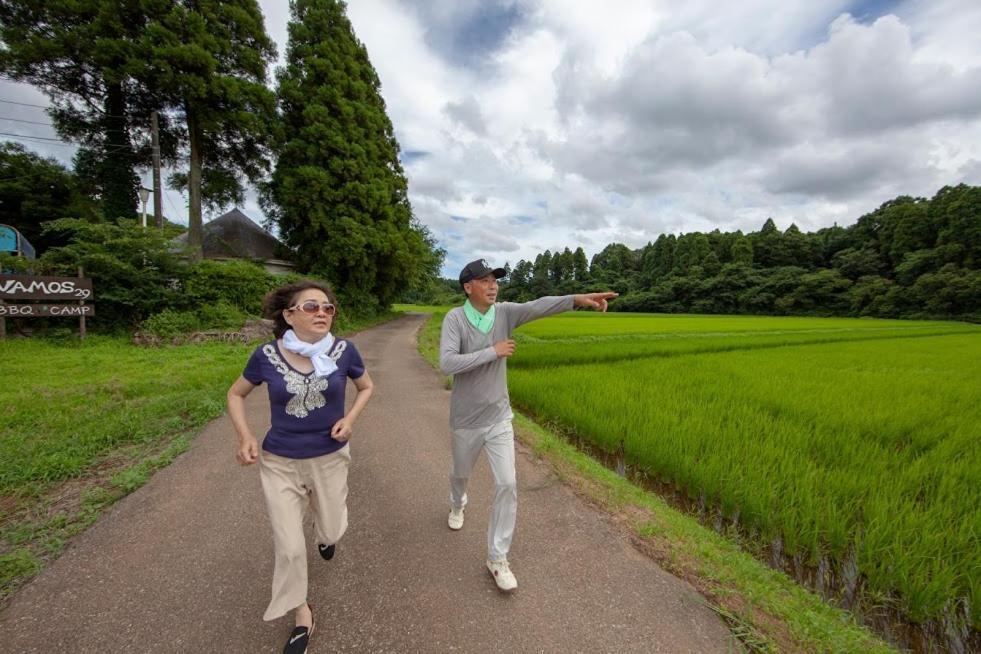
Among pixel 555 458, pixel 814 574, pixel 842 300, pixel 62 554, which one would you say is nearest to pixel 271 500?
pixel 62 554

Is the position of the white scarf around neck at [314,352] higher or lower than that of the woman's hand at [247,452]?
higher

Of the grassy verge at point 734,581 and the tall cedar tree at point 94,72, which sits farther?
the tall cedar tree at point 94,72

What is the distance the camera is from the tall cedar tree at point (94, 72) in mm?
10398

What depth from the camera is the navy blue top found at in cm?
170

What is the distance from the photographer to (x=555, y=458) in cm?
371

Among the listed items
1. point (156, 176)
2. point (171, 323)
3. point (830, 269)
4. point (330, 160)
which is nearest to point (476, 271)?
point (171, 323)

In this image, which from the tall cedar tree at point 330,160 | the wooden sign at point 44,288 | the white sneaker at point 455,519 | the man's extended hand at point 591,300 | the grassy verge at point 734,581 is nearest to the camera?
the grassy verge at point 734,581

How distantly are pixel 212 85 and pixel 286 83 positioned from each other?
369 centimetres

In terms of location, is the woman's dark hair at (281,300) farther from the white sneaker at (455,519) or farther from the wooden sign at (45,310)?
the wooden sign at (45,310)

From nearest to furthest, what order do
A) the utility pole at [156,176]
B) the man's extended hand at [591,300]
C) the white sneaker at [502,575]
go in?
the white sneaker at [502,575], the man's extended hand at [591,300], the utility pole at [156,176]

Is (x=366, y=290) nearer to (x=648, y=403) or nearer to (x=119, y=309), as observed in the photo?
(x=119, y=309)

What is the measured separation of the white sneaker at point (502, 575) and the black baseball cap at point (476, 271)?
162 centimetres

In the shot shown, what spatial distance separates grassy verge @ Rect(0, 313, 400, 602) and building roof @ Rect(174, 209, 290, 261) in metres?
10.2

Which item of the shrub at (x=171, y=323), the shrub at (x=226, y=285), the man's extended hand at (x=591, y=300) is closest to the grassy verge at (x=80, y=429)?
the shrub at (x=171, y=323)
